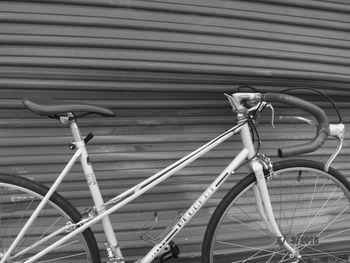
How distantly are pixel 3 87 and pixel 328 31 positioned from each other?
2517 millimetres

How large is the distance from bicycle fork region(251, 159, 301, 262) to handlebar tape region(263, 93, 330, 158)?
0.21 metres

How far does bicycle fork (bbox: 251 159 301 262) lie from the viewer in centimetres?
231

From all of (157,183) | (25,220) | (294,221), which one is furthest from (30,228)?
(294,221)

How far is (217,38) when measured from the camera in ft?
9.18

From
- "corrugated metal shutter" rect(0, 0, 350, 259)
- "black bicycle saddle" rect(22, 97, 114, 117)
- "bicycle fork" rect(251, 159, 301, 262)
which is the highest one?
"corrugated metal shutter" rect(0, 0, 350, 259)

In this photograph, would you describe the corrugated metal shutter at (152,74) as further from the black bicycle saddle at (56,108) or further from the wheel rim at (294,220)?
the black bicycle saddle at (56,108)

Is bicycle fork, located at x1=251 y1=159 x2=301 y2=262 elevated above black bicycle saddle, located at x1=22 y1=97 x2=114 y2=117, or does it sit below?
below

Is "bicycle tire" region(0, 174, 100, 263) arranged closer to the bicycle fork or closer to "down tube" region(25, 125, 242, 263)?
"down tube" region(25, 125, 242, 263)

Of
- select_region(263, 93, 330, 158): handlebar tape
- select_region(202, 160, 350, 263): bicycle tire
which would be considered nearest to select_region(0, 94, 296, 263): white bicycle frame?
select_region(263, 93, 330, 158): handlebar tape

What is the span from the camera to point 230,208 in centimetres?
248

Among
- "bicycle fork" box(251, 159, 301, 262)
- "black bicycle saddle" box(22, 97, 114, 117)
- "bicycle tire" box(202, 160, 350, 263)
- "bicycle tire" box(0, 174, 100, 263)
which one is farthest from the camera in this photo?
"bicycle tire" box(202, 160, 350, 263)

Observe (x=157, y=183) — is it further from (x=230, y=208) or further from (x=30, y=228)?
(x=30, y=228)

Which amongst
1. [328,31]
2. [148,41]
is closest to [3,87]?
[148,41]

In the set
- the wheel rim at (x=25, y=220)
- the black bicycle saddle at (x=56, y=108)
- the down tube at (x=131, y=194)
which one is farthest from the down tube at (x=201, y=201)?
the black bicycle saddle at (x=56, y=108)
